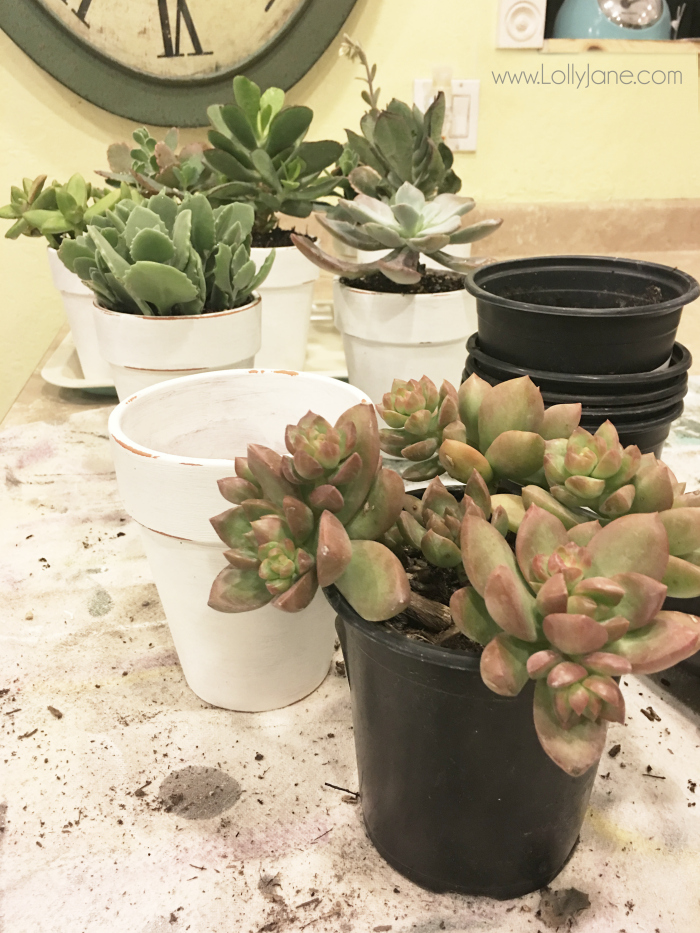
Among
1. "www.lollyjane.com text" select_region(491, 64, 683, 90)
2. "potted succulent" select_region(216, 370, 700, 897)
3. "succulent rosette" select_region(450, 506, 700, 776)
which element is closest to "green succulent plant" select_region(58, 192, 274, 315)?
"potted succulent" select_region(216, 370, 700, 897)

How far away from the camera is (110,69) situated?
3.86 feet

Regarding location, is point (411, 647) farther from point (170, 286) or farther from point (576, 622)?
point (170, 286)

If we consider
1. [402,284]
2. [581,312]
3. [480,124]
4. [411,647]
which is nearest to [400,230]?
[402,284]

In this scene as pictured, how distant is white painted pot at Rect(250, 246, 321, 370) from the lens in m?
0.91

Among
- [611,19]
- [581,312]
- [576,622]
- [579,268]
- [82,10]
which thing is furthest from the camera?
[611,19]

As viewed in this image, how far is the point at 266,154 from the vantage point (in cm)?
84

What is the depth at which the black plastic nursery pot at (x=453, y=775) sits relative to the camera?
0.32 m

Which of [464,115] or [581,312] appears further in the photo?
[464,115]

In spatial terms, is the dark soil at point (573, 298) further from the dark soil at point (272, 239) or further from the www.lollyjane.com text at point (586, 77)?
the www.lollyjane.com text at point (586, 77)

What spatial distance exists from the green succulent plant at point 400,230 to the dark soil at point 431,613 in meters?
0.43

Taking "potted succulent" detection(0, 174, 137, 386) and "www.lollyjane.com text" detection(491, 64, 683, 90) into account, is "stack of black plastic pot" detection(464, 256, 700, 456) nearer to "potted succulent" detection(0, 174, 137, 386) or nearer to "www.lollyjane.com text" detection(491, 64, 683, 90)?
"potted succulent" detection(0, 174, 137, 386)

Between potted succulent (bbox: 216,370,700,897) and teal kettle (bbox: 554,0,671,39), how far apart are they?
1164 mm

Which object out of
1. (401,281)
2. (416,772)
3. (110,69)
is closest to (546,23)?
(110,69)

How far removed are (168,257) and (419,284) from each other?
0.30 metres
